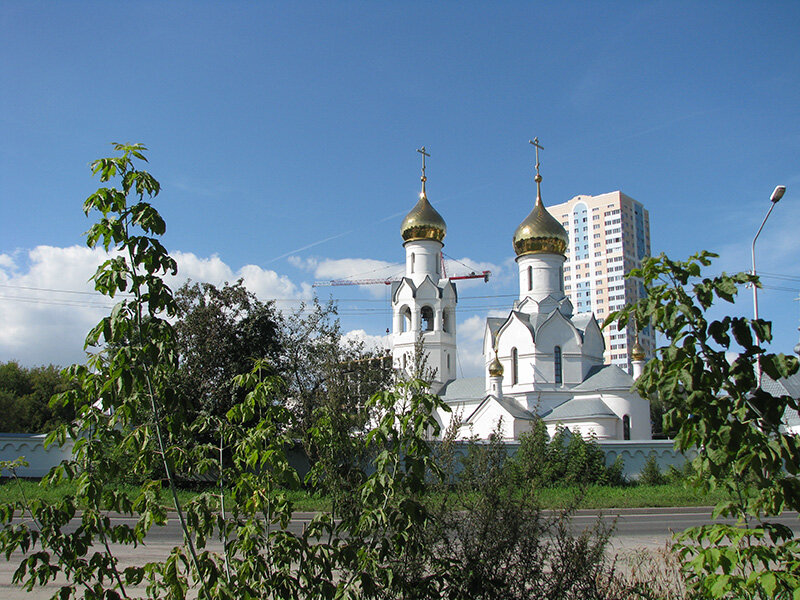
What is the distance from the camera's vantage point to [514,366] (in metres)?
39.5

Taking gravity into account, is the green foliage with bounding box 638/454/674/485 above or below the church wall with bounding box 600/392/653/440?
below

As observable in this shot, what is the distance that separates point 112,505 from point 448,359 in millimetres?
38781

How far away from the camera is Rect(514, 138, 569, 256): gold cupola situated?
41.4 metres

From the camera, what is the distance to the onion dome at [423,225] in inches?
1704

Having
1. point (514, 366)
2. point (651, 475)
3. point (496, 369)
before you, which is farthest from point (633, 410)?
point (651, 475)

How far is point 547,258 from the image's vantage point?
41.6 metres

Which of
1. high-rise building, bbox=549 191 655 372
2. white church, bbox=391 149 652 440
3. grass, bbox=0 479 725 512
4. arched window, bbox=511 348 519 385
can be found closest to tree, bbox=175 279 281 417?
grass, bbox=0 479 725 512

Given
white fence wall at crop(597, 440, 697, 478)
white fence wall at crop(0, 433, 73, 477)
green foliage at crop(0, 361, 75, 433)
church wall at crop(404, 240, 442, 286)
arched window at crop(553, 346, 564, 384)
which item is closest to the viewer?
white fence wall at crop(0, 433, 73, 477)

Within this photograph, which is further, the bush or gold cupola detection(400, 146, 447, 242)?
gold cupola detection(400, 146, 447, 242)

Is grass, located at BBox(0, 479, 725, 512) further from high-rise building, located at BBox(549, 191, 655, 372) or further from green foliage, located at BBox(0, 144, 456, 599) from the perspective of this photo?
high-rise building, located at BBox(549, 191, 655, 372)

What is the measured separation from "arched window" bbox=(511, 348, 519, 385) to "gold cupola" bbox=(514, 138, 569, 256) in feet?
20.6

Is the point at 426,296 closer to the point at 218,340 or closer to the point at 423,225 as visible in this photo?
the point at 423,225

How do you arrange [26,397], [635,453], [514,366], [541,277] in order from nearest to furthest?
[635,453]
[514,366]
[541,277]
[26,397]

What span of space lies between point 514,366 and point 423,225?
10254mm
